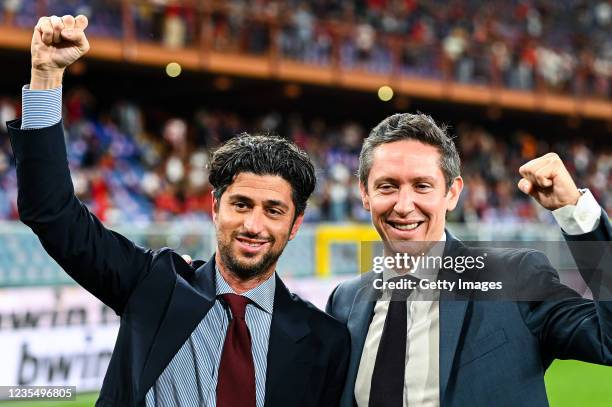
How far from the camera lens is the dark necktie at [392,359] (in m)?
2.85

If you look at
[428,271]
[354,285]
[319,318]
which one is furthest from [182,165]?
[428,271]

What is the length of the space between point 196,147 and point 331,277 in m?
7.10

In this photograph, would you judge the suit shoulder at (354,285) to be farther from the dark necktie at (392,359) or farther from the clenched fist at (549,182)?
the clenched fist at (549,182)

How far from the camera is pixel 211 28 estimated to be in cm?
1719

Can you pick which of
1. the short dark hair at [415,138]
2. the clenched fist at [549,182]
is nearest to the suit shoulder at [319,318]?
the short dark hair at [415,138]

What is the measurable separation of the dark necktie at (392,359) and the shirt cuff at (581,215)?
28.0 inches

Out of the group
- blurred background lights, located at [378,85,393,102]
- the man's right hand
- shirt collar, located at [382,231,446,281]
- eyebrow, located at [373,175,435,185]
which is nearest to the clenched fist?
eyebrow, located at [373,175,435,185]

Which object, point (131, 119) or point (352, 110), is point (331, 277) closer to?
point (131, 119)

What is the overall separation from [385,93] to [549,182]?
18.6 m

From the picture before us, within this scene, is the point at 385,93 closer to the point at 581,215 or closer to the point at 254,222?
the point at 254,222

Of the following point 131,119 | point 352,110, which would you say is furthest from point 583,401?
point 352,110

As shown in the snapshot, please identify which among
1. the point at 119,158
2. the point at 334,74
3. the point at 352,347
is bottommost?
the point at 352,347

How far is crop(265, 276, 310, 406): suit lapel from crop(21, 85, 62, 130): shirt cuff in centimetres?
105

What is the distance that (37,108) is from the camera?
266 centimetres
